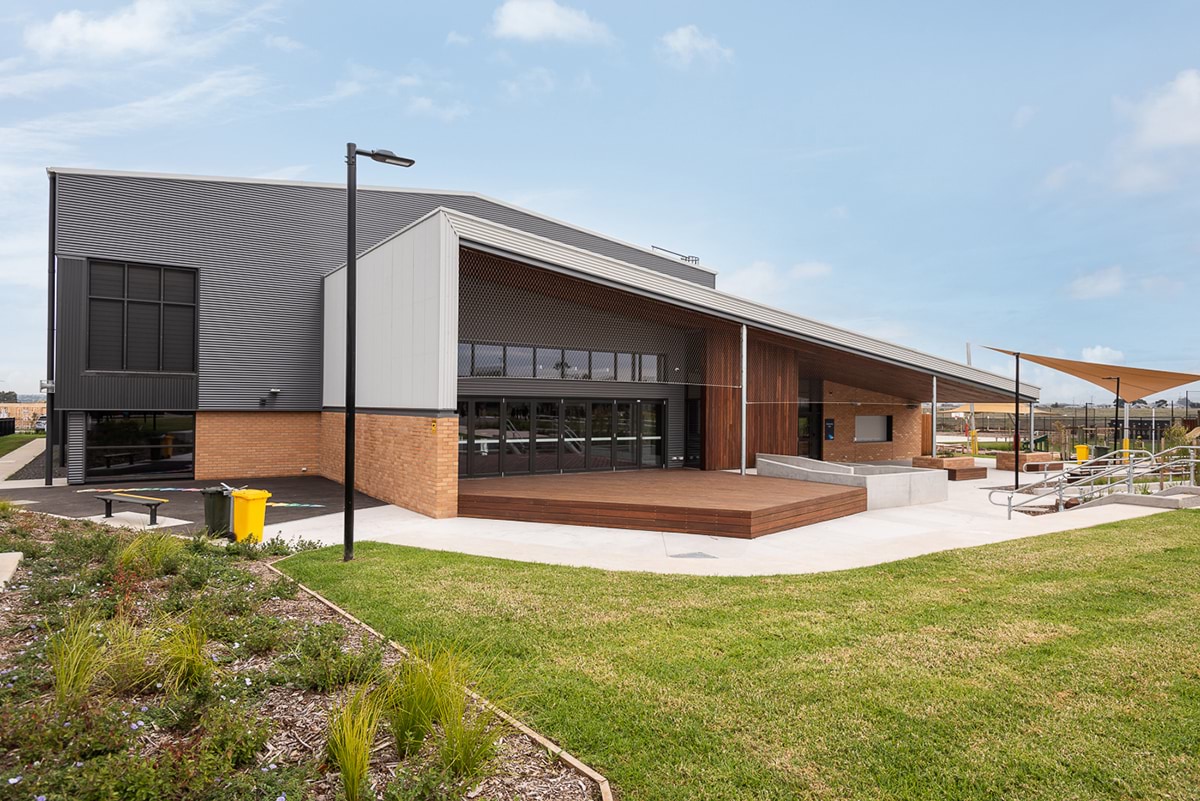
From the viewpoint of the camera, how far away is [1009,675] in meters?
4.62

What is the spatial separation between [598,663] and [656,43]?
15930 mm

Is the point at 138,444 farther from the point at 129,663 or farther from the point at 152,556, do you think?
the point at 129,663

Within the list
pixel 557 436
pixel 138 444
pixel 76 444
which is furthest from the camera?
pixel 557 436

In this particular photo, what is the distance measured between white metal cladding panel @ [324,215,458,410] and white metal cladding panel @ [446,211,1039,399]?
0.92 meters

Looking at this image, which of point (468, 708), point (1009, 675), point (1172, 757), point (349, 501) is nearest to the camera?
point (1172, 757)

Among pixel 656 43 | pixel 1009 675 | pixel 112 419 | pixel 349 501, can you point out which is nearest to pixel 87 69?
pixel 112 419

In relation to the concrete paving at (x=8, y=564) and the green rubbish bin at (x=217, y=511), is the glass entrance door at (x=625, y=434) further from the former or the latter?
the concrete paving at (x=8, y=564)

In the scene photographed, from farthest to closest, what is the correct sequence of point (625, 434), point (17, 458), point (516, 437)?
point (17, 458), point (625, 434), point (516, 437)

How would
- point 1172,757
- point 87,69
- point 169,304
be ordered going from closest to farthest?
point 1172,757 → point 87,69 → point 169,304

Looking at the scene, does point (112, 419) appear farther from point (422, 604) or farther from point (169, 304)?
point (422, 604)

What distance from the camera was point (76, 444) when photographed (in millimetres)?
16547

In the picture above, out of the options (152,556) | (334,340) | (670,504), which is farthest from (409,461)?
(334,340)

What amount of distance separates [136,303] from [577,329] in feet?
38.1

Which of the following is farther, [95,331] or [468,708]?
[95,331]
